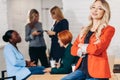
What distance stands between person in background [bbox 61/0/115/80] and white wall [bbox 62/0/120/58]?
2.59m

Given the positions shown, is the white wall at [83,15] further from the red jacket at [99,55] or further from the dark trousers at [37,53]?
the red jacket at [99,55]

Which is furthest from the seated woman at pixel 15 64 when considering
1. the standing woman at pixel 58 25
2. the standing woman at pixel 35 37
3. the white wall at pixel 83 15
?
the white wall at pixel 83 15

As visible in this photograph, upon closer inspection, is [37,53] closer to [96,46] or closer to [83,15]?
[83,15]

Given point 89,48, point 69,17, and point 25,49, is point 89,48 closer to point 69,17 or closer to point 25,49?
point 69,17

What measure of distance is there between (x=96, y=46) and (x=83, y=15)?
2796 mm

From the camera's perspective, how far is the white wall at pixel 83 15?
4668 millimetres

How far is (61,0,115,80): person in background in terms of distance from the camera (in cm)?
205

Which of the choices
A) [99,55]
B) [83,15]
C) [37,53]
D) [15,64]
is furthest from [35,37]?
[99,55]

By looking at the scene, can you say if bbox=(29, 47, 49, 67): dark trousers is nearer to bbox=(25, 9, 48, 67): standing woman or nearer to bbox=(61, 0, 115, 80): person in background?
bbox=(25, 9, 48, 67): standing woman

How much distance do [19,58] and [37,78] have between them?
880mm

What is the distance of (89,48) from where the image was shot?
206cm

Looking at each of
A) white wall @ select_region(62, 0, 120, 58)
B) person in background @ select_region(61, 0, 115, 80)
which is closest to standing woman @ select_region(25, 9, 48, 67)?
white wall @ select_region(62, 0, 120, 58)

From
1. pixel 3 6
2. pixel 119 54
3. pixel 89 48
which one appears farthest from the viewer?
pixel 3 6

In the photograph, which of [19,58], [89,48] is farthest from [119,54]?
[89,48]
